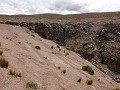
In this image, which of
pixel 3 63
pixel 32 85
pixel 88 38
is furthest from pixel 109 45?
pixel 32 85

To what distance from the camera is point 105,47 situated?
54250mm

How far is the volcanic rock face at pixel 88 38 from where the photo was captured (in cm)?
5209

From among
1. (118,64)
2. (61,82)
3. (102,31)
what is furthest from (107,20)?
(61,82)

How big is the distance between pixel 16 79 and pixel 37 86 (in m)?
1.54

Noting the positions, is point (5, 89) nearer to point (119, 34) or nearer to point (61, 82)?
point (61, 82)

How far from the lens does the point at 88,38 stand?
57281 mm

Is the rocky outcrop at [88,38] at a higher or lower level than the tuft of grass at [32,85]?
lower

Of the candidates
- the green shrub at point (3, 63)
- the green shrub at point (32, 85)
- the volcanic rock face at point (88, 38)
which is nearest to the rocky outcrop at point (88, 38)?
the volcanic rock face at point (88, 38)

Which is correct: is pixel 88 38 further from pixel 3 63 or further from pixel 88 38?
pixel 3 63

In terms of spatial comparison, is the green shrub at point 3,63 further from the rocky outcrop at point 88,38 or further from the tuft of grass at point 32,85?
the rocky outcrop at point 88,38

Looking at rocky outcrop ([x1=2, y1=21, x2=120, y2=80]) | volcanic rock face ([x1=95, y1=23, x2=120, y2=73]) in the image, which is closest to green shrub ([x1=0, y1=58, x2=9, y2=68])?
rocky outcrop ([x1=2, y1=21, x2=120, y2=80])

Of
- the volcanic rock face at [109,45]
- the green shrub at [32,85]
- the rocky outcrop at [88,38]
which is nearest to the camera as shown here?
the green shrub at [32,85]

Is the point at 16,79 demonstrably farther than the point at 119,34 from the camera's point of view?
No

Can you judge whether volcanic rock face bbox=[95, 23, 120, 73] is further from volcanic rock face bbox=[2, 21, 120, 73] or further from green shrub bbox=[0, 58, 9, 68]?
green shrub bbox=[0, 58, 9, 68]
